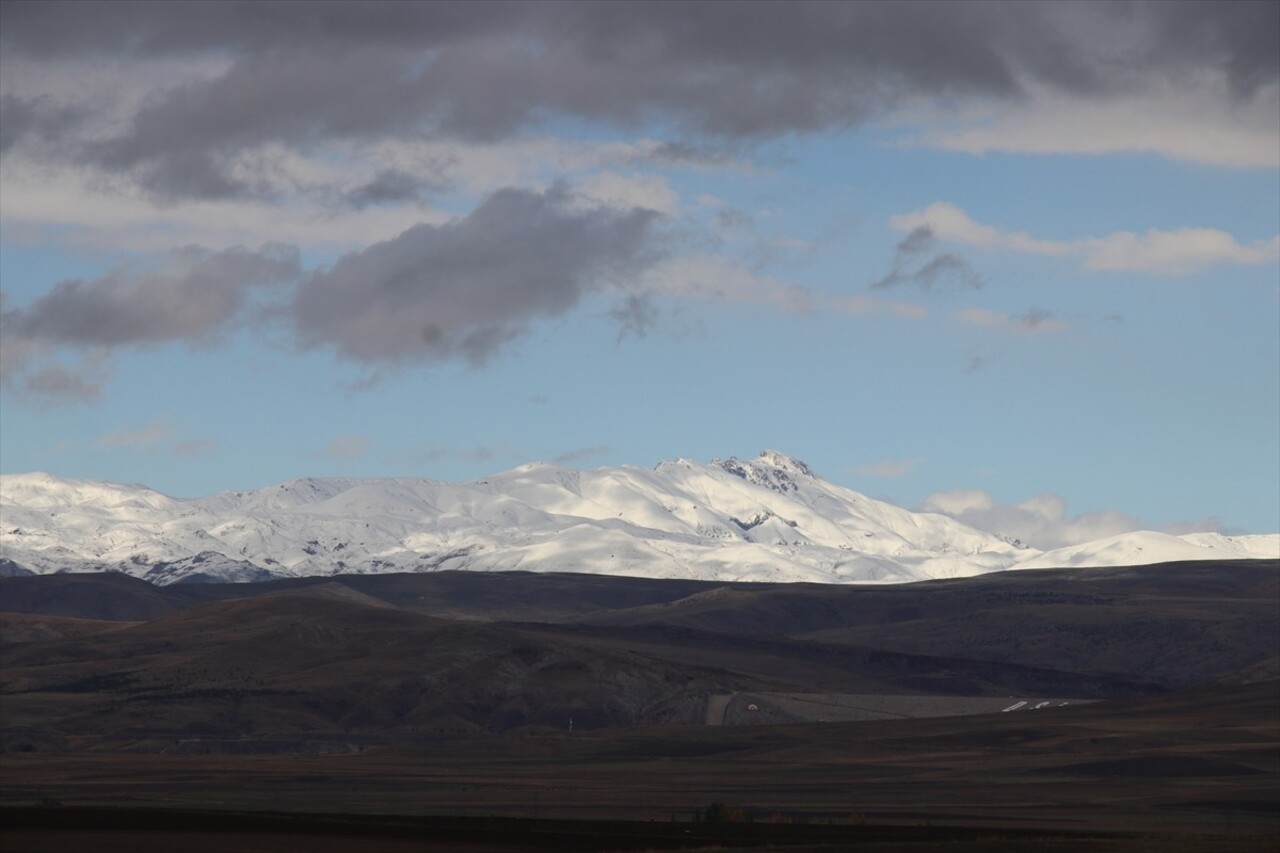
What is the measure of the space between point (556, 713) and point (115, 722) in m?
39.1

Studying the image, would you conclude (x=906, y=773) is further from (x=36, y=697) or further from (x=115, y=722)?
(x=36, y=697)

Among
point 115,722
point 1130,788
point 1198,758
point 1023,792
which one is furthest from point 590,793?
A: point 115,722

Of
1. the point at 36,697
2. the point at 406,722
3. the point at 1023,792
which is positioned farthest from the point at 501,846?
the point at 36,697

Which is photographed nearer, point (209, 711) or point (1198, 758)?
point (1198, 758)

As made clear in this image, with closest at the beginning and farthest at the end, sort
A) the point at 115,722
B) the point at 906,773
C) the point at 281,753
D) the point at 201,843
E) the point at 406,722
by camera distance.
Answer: the point at 201,843, the point at 906,773, the point at 281,753, the point at 115,722, the point at 406,722

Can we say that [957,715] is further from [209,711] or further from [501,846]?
[501,846]

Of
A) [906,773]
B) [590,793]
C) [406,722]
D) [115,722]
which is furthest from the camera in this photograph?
[406,722]

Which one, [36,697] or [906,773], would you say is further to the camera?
[36,697]

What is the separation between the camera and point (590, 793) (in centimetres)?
11219

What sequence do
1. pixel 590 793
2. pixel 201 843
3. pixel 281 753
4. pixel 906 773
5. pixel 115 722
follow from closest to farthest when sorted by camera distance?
pixel 201 843 → pixel 590 793 → pixel 906 773 → pixel 281 753 → pixel 115 722

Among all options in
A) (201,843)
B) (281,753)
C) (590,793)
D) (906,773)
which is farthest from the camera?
(281,753)

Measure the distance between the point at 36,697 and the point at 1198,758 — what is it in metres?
107

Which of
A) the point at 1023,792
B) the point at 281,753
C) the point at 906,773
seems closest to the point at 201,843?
the point at 1023,792

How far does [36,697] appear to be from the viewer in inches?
7466
